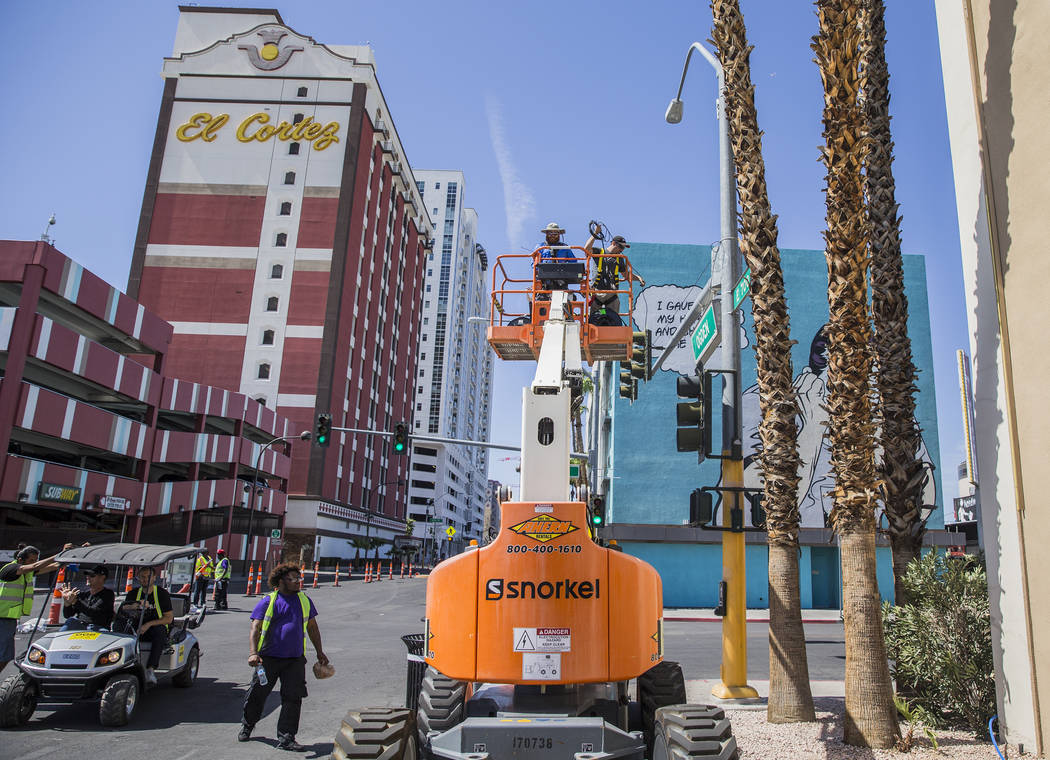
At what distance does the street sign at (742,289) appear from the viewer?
30.6ft

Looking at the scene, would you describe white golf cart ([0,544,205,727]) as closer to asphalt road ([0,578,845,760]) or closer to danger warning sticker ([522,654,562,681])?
asphalt road ([0,578,845,760])

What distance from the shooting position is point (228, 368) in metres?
54.2

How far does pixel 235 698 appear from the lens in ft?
32.0

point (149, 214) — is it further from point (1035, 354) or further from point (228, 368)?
point (1035, 354)

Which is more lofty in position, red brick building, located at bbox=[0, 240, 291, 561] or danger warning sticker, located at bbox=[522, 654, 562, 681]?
red brick building, located at bbox=[0, 240, 291, 561]

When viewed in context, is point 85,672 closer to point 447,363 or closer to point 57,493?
point 57,493

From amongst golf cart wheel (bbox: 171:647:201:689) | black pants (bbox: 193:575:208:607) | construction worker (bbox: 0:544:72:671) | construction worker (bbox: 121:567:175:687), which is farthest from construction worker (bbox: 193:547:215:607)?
construction worker (bbox: 121:567:175:687)

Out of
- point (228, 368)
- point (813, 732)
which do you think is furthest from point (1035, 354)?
point (228, 368)

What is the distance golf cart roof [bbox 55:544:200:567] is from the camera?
9273 mm

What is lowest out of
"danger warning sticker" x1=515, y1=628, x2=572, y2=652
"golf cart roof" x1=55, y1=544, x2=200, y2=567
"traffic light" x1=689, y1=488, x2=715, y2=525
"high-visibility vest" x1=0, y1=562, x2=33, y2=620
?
"high-visibility vest" x1=0, y1=562, x2=33, y2=620

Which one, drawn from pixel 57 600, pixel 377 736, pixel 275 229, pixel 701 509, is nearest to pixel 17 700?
pixel 57 600

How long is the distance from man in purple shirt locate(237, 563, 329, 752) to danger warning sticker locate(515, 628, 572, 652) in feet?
10.1

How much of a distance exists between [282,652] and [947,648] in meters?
6.97

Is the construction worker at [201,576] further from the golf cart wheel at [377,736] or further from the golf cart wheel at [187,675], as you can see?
the golf cart wheel at [377,736]
